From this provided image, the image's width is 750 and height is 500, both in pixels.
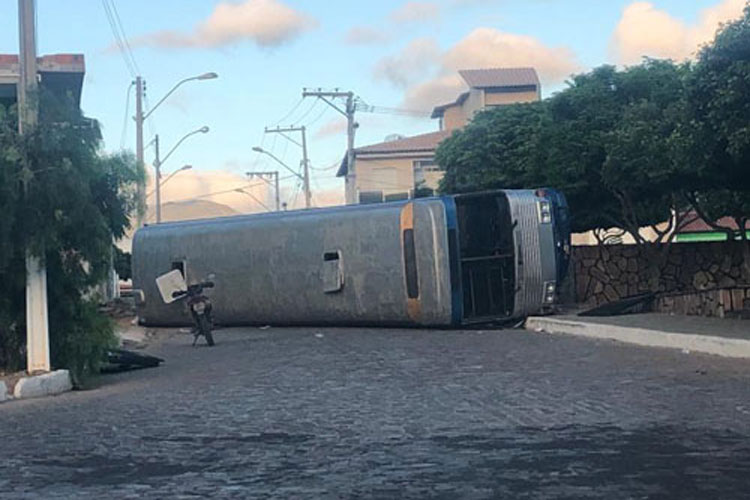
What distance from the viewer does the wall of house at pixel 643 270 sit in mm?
25844

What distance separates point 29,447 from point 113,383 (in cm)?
544

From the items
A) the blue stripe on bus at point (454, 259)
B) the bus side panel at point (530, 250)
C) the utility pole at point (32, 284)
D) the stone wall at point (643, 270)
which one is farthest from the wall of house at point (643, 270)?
the utility pole at point (32, 284)

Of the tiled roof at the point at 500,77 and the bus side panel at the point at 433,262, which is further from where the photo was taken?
the tiled roof at the point at 500,77

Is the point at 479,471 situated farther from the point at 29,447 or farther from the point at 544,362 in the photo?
the point at 544,362

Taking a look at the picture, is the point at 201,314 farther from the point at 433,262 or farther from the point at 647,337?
the point at 647,337

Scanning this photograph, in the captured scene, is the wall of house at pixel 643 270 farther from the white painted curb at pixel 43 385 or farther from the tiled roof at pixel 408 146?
the tiled roof at pixel 408 146

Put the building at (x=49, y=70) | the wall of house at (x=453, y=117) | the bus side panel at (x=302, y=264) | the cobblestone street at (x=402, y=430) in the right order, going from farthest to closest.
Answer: the wall of house at (x=453, y=117) → the bus side panel at (x=302, y=264) → the building at (x=49, y=70) → the cobblestone street at (x=402, y=430)

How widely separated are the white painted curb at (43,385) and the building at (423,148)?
43.0 meters

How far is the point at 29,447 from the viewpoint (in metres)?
8.87

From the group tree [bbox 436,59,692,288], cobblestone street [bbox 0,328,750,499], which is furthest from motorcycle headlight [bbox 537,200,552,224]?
cobblestone street [bbox 0,328,750,499]

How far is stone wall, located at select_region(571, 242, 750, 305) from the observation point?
25.9 meters

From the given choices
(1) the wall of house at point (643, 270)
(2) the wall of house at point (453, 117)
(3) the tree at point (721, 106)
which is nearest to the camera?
(3) the tree at point (721, 106)

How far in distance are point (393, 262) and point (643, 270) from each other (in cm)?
917

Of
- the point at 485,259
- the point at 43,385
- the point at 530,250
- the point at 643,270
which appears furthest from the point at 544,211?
the point at 43,385
